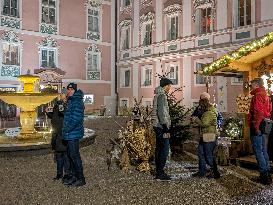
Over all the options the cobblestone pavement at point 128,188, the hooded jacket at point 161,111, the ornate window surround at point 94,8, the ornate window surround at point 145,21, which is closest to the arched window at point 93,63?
the ornate window surround at point 94,8

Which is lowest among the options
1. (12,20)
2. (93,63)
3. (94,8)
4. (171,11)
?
(93,63)

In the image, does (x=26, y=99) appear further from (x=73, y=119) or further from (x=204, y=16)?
(x=204, y=16)

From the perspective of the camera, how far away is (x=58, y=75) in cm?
2566

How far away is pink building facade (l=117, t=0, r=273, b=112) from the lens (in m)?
19.8

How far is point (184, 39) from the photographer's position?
23.0 meters

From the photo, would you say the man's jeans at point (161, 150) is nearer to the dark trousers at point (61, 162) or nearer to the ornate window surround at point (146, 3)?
the dark trousers at point (61, 162)

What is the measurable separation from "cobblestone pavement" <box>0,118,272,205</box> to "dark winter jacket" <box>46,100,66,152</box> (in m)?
0.73

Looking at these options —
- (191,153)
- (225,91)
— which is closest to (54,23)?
(225,91)

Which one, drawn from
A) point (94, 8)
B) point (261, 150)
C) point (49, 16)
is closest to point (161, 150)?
point (261, 150)

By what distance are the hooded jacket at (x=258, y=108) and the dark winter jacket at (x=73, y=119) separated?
339 cm

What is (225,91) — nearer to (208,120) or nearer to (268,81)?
(268,81)

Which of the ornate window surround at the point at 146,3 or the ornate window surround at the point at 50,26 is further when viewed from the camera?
the ornate window surround at the point at 146,3

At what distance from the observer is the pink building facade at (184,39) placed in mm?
19766

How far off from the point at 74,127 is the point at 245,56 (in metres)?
5.37
